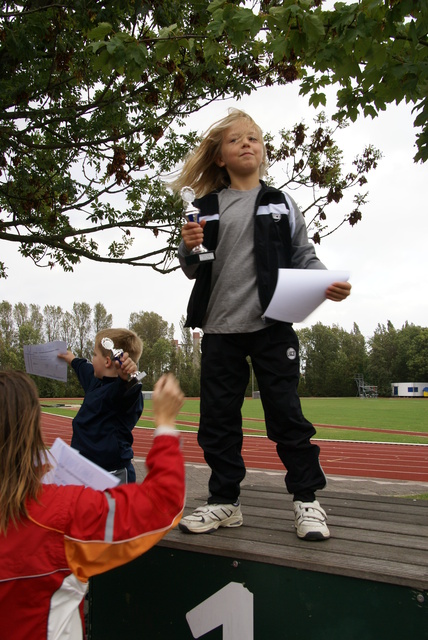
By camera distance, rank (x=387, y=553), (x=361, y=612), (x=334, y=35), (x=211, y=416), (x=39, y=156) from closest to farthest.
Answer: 1. (x=361, y=612)
2. (x=387, y=553)
3. (x=211, y=416)
4. (x=334, y=35)
5. (x=39, y=156)

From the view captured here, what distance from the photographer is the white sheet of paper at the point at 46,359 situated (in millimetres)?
3271

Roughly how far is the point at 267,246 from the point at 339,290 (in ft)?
1.49

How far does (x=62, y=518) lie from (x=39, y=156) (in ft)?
23.4

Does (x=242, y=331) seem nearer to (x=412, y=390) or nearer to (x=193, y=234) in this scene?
(x=193, y=234)

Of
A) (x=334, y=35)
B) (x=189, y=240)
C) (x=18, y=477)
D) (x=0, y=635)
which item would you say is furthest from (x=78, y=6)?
(x=0, y=635)

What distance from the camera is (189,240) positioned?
7.30ft

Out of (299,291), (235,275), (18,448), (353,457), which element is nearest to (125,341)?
(235,275)

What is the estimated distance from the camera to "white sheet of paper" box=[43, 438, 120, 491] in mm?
1589

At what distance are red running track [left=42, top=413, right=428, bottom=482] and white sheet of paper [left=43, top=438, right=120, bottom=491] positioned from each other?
7053 mm

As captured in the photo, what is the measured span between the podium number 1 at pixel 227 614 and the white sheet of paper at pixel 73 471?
0.71 meters

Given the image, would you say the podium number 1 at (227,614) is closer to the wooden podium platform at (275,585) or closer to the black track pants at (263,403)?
the wooden podium platform at (275,585)

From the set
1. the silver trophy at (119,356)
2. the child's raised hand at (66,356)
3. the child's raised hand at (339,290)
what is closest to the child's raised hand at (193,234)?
the child's raised hand at (339,290)

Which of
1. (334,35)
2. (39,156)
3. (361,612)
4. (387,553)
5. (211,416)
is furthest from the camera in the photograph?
(39,156)

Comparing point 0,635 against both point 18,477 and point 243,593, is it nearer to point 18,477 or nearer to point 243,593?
point 18,477
